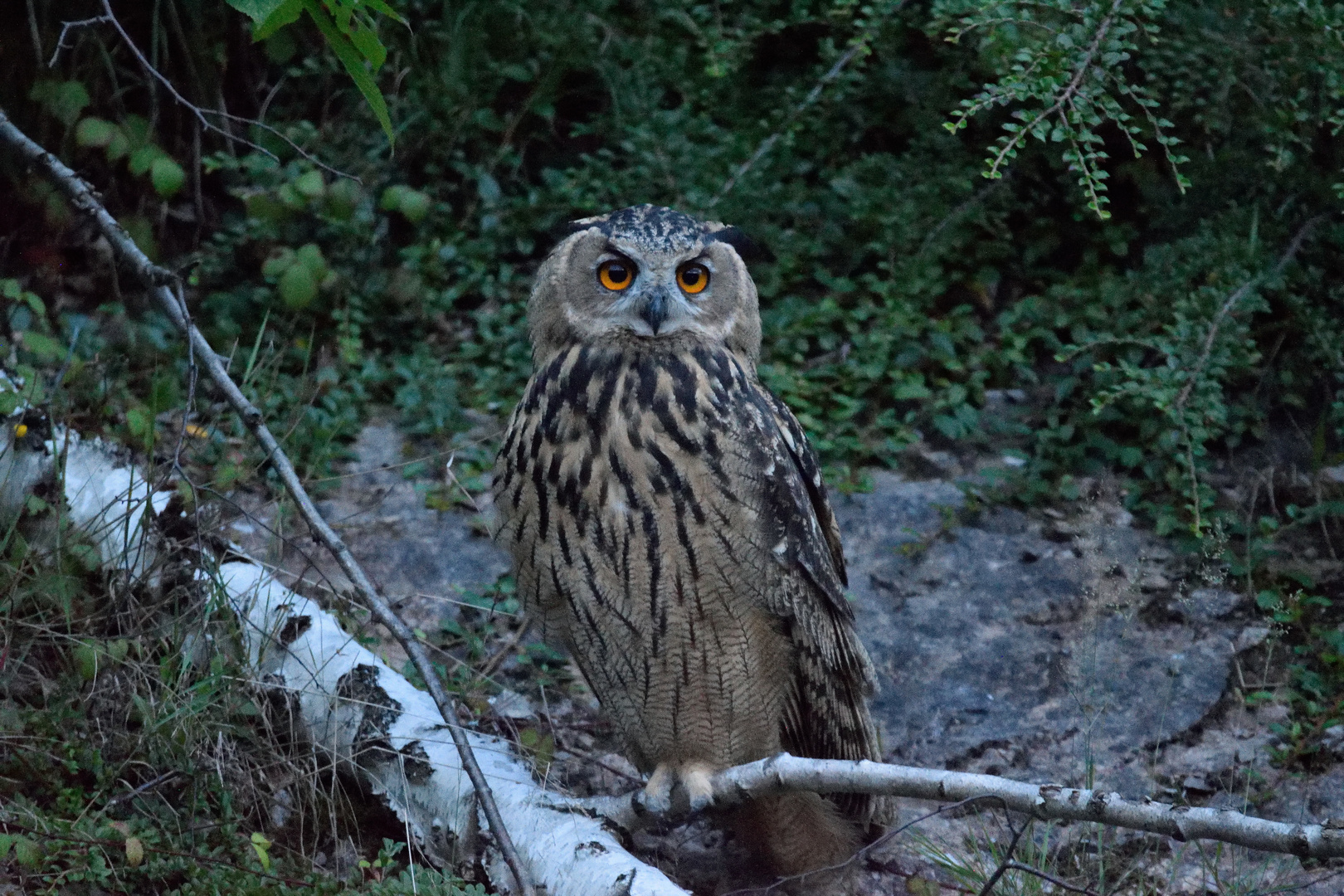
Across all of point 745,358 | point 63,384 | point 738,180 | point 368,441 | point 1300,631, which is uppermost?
point 738,180

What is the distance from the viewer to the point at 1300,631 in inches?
138

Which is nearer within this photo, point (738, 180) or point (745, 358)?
point (745, 358)

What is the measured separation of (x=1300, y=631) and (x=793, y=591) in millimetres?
1711

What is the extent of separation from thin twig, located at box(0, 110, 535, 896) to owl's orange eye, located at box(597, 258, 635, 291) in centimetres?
80

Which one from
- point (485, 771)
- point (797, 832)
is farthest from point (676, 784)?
point (485, 771)

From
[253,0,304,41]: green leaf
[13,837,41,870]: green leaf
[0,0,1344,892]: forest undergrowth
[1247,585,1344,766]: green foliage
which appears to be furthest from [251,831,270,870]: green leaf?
[1247,585,1344,766]: green foliage

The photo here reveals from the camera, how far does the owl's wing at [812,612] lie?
2658 mm

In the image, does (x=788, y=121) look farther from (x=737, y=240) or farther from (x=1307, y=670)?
(x=1307, y=670)

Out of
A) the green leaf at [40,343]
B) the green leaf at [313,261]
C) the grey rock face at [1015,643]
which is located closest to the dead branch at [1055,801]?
the grey rock face at [1015,643]

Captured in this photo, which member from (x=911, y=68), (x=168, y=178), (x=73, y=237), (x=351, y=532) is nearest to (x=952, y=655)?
(x=351, y=532)

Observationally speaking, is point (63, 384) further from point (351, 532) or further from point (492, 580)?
point (492, 580)

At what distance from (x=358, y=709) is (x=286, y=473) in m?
0.54

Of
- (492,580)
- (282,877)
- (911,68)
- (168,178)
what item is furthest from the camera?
(911,68)

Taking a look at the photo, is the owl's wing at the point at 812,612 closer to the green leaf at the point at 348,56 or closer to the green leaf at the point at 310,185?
the green leaf at the point at 348,56
